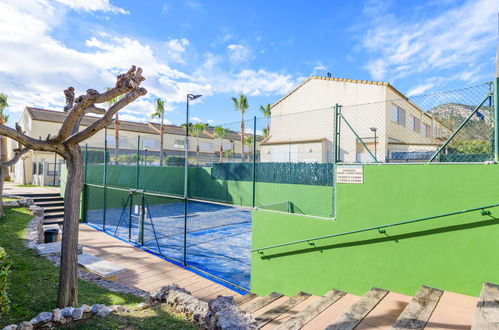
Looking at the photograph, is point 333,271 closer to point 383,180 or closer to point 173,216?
point 383,180

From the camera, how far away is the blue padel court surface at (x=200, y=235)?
886cm

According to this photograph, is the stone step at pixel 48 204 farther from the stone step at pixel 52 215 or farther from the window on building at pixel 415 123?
the window on building at pixel 415 123

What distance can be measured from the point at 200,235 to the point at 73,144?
8.88 m

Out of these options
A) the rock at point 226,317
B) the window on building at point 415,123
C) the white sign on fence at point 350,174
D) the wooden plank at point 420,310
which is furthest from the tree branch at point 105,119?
the window on building at point 415,123

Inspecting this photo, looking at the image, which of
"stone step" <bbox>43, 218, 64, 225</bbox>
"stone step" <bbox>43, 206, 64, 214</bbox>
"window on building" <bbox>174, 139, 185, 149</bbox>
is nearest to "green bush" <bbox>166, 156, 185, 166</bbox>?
"stone step" <bbox>43, 206, 64, 214</bbox>

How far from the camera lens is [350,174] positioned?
4.94 m

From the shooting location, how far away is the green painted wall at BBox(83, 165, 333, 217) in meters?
15.0

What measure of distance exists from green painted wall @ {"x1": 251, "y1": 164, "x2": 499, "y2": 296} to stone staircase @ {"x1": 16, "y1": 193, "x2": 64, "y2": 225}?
1250cm

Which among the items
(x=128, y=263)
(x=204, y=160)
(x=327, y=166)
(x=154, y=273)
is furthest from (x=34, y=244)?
(x=204, y=160)

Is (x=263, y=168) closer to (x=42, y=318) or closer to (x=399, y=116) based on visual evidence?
(x=399, y=116)

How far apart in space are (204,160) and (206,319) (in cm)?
1894

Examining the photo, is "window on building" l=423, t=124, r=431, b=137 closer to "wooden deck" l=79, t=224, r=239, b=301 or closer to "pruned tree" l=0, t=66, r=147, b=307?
"pruned tree" l=0, t=66, r=147, b=307

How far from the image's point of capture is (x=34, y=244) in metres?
7.84

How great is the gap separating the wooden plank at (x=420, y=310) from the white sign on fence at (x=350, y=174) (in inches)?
72.2
